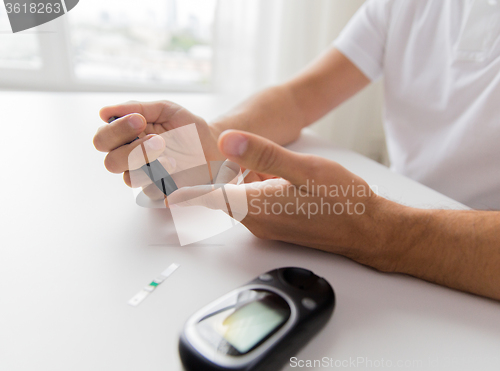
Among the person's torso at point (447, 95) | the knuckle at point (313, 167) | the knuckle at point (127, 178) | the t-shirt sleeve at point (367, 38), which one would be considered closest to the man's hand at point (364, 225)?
the knuckle at point (313, 167)

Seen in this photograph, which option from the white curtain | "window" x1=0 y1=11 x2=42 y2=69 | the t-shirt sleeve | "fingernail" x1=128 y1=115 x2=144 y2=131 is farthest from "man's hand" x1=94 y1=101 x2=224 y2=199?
"window" x1=0 y1=11 x2=42 y2=69

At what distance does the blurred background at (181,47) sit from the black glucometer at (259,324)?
1310mm

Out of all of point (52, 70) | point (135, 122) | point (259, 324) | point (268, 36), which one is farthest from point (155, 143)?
point (52, 70)

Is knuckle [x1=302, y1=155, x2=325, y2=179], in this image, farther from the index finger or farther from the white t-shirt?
the white t-shirt

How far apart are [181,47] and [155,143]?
1.40 m

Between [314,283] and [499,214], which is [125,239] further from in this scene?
[499,214]

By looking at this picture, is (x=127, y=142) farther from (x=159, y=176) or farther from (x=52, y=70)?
(x=52, y=70)

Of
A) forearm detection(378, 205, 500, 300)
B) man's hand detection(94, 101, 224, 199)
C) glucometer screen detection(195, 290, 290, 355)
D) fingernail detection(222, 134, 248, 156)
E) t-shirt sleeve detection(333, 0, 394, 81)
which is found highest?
t-shirt sleeve detection(333, 0, 394, 81)

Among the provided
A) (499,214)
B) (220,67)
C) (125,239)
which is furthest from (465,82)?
(220,67)

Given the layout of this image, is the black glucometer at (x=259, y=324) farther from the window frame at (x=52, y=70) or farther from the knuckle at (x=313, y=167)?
the window frame at (x=52, y=70)

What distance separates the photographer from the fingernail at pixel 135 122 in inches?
17.3

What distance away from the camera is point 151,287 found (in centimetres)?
31

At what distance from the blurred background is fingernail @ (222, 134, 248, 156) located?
1.24 m

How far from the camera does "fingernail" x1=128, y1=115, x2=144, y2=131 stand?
17.3 inches
